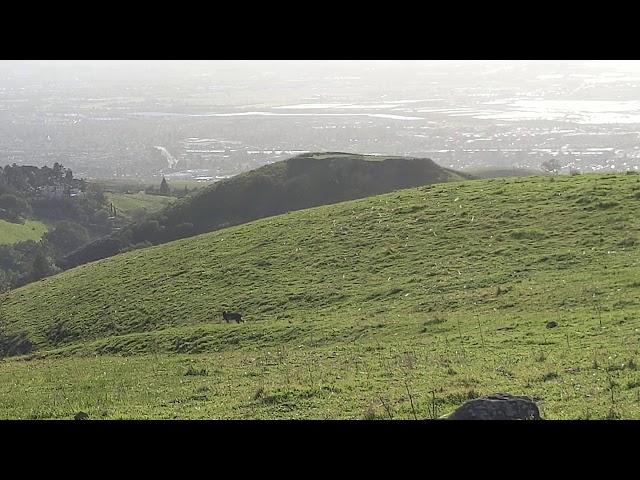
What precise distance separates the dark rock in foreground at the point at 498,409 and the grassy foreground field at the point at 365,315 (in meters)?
2.51

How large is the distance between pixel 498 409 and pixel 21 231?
15611 cm

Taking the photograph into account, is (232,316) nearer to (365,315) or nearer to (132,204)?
(365,315)

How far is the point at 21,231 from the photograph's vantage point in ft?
496

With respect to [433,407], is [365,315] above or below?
below

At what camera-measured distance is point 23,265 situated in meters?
121

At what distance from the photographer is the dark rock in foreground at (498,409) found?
9.71m

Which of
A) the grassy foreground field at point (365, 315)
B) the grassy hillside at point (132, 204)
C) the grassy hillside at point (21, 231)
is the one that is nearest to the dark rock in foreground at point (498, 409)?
the grassy foreground field at point (365, 315)

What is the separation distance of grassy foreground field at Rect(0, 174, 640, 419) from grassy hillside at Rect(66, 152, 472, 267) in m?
64.9

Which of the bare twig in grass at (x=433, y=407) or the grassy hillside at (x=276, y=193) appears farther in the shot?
the grassy hillside at (x=276, y=193)

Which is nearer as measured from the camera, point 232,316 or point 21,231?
point 232,316

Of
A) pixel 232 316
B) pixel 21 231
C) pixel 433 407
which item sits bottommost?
pixel 21 231

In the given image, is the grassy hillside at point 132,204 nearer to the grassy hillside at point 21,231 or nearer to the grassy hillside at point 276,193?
the grassy hillside at point 21,231

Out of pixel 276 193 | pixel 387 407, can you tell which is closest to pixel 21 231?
pixel 276 193

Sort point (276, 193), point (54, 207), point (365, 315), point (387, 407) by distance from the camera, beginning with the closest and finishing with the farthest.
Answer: point (387, 407)
point (365, 315)
point (276, 193)
point (54, 207)
